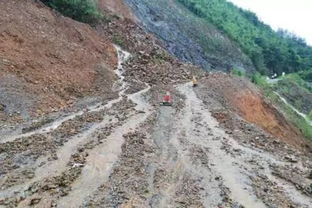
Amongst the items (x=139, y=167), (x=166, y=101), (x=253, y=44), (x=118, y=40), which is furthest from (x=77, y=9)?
(x=253, y=44)

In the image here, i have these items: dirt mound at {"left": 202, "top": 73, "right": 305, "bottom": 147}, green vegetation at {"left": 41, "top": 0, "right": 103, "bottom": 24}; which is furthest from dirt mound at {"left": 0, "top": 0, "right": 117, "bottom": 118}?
dirt mound at {"left": 202, "top": 73, "right": 305, "bottom": 147}

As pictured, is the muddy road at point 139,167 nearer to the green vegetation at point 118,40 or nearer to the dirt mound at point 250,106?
the dirt mound at point 250,106

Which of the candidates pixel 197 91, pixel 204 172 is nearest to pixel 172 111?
pixel 197 91

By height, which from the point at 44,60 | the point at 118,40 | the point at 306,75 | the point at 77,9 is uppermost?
the point at 306,75

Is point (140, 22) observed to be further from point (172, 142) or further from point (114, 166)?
point (114, 166)

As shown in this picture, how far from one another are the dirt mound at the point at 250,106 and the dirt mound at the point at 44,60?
7.36 meters

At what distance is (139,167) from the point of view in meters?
14.5

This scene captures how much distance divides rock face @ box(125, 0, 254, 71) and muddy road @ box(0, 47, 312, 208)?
3128cm

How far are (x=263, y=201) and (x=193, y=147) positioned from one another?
17.0 feet

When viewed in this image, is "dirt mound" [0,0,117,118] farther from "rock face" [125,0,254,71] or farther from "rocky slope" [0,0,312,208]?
"rock face" [125,0,254,71]

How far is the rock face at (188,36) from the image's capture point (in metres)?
54.2

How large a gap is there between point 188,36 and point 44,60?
124 feet

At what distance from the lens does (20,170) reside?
1386cm

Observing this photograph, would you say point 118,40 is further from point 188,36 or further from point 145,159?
point 145,159
